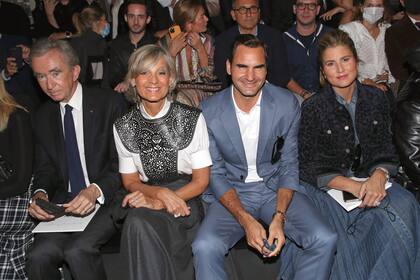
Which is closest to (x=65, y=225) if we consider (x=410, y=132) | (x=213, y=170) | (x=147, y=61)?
(x=213, y=170)

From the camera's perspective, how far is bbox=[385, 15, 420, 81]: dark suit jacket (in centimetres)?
437

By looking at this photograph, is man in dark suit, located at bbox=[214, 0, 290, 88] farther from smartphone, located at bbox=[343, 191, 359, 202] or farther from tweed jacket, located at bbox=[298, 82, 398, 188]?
smartphone, located at bbox=[343, 191, 359, 202]

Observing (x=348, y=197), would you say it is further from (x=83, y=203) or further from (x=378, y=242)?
(x=83, y=203)

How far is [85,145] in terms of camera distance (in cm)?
325

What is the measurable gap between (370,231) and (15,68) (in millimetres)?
3227

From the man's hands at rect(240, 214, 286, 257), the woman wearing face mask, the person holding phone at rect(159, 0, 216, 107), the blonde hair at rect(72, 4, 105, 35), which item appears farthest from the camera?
the blonde hair at rect(72, 4, 105, 35)

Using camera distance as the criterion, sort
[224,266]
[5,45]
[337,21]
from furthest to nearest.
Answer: [337,21], [5,45], [224,266]

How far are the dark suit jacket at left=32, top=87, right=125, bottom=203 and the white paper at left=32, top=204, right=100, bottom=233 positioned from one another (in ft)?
0.70

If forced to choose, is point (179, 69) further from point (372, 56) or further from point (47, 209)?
point (47, 209)

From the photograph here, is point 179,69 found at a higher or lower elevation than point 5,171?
higher

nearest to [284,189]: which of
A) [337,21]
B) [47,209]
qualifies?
[47,209]

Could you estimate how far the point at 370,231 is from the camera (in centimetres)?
295

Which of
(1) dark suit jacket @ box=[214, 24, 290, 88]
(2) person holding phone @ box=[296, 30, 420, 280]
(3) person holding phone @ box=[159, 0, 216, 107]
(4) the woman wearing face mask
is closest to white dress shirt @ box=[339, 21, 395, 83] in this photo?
(1) dark suit jacket @ box=[214, 24, 290, 88]

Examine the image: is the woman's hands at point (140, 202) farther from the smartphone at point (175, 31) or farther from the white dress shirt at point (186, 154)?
the smartphone at point (175, 31)
